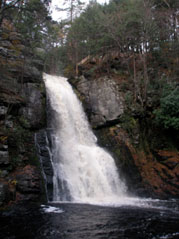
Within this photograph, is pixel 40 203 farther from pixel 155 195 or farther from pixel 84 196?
pixel 155 195

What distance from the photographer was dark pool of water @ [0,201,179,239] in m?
5.74

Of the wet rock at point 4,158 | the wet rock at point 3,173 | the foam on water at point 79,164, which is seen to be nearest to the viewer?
the wet rock at point 3,173

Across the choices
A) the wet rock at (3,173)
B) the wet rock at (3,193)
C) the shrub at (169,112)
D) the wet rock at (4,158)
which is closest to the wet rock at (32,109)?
the wet rock at (4,158)

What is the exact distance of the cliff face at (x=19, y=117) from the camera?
31.0 feet

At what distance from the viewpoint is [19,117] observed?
42.8ft

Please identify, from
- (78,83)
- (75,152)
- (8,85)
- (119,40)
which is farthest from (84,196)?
(119,40)

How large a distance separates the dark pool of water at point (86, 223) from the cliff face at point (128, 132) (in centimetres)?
537

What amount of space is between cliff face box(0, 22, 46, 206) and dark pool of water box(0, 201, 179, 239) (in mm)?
1095

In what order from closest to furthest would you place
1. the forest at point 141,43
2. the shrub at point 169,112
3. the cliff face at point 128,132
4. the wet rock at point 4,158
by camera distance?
the wet rock at point 4,158 < the cliff face at point 128,132 < the shrub at point 169,112 < the forest at point 141,43

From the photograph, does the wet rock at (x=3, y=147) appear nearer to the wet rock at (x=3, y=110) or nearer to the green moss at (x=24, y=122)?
the wet rock at (x=3, y=110)

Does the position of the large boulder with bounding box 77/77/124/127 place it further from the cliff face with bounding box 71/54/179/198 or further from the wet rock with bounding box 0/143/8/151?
the wet rock with bounding box 0/143/8/151

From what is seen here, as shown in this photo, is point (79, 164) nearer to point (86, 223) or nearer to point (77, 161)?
point (77, 161)

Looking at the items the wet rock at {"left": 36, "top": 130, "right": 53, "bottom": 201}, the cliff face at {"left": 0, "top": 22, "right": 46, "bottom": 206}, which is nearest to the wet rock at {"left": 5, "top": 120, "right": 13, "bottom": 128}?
the cliff face at {"left": 0, "top": 22, "right": 46, "bottom": 206}

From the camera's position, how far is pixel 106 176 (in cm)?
1288
